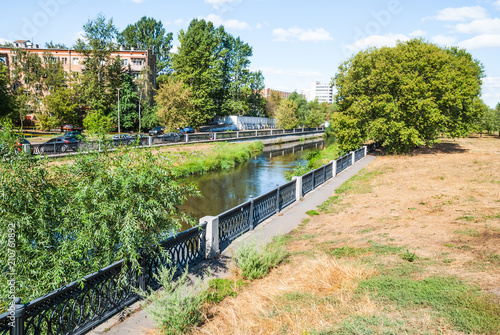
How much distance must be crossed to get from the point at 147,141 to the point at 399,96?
23303 mm

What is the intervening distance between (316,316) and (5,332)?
4076mm

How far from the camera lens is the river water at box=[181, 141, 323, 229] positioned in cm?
1961

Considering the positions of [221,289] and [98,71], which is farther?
[98,71]

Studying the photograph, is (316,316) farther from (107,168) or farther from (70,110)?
(70,110)

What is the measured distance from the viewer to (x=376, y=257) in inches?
305

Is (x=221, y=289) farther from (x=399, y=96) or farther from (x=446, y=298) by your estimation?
(x=399, y=96)

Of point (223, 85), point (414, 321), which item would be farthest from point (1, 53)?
point (414, 321)

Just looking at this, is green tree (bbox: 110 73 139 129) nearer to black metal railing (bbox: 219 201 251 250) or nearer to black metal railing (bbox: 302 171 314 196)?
black metal railing (bbox: 302 171 314 196)

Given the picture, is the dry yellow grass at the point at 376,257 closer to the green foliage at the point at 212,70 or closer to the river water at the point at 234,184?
the river water at the point at 234,184

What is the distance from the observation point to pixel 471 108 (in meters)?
34.7

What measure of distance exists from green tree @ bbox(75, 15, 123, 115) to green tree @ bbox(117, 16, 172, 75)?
1058 inches

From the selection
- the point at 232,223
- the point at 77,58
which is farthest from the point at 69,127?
the point at 232,223

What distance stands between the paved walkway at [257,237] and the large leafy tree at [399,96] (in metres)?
7.96

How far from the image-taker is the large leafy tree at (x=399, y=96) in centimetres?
3003
